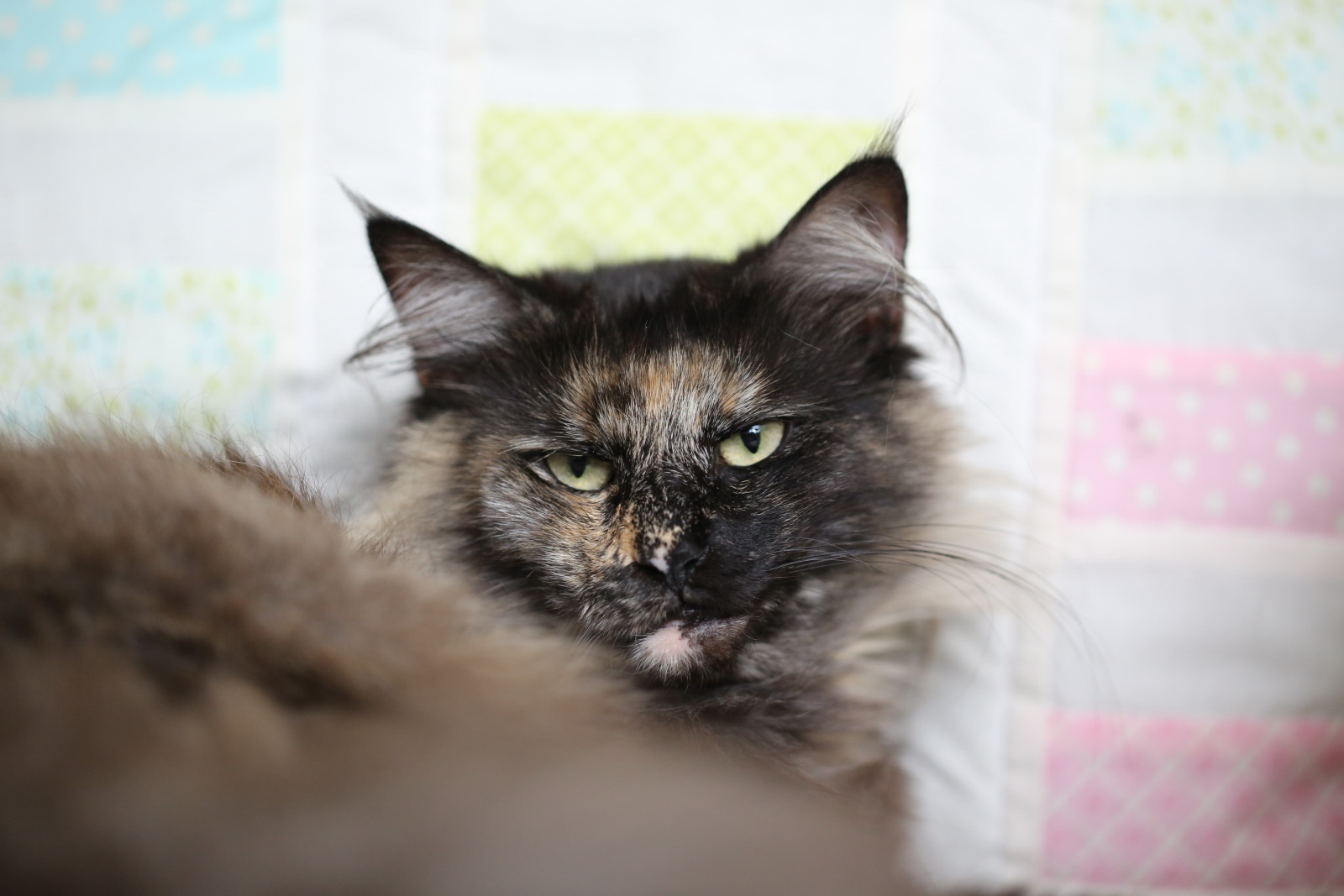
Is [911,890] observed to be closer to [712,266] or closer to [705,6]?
[712,266]

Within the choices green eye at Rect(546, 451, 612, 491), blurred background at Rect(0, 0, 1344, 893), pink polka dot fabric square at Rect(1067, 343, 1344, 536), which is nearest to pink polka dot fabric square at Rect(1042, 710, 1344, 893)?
blurred background at Rect(0, 0, 1344, 893)

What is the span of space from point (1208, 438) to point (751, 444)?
0.75 meters

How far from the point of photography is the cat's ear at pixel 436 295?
1.00 metres

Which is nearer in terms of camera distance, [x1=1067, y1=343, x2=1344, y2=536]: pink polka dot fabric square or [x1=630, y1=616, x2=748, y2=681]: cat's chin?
[x1=630, y1=616, x2=748, y2=681]: cat's chin

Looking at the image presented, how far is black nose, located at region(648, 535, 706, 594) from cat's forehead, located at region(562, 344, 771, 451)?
11cm

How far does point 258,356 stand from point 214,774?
36.1 inches


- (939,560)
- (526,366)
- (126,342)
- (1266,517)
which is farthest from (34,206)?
(1266,517)

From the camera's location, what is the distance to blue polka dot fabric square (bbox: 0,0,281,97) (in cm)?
129

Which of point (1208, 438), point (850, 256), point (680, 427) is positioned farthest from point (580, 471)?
point (1208, 438)

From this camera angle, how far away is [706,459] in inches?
35.9

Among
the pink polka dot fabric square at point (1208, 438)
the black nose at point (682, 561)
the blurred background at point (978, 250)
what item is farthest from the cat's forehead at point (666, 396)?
the pink polka dot fabric square at point (1208, 438)

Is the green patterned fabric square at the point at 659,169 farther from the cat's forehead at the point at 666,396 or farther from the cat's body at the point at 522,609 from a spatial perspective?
the cat's forehead at the point at 666,396

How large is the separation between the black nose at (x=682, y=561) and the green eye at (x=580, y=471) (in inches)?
5.4

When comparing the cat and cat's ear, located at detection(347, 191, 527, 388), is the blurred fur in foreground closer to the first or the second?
the cat
